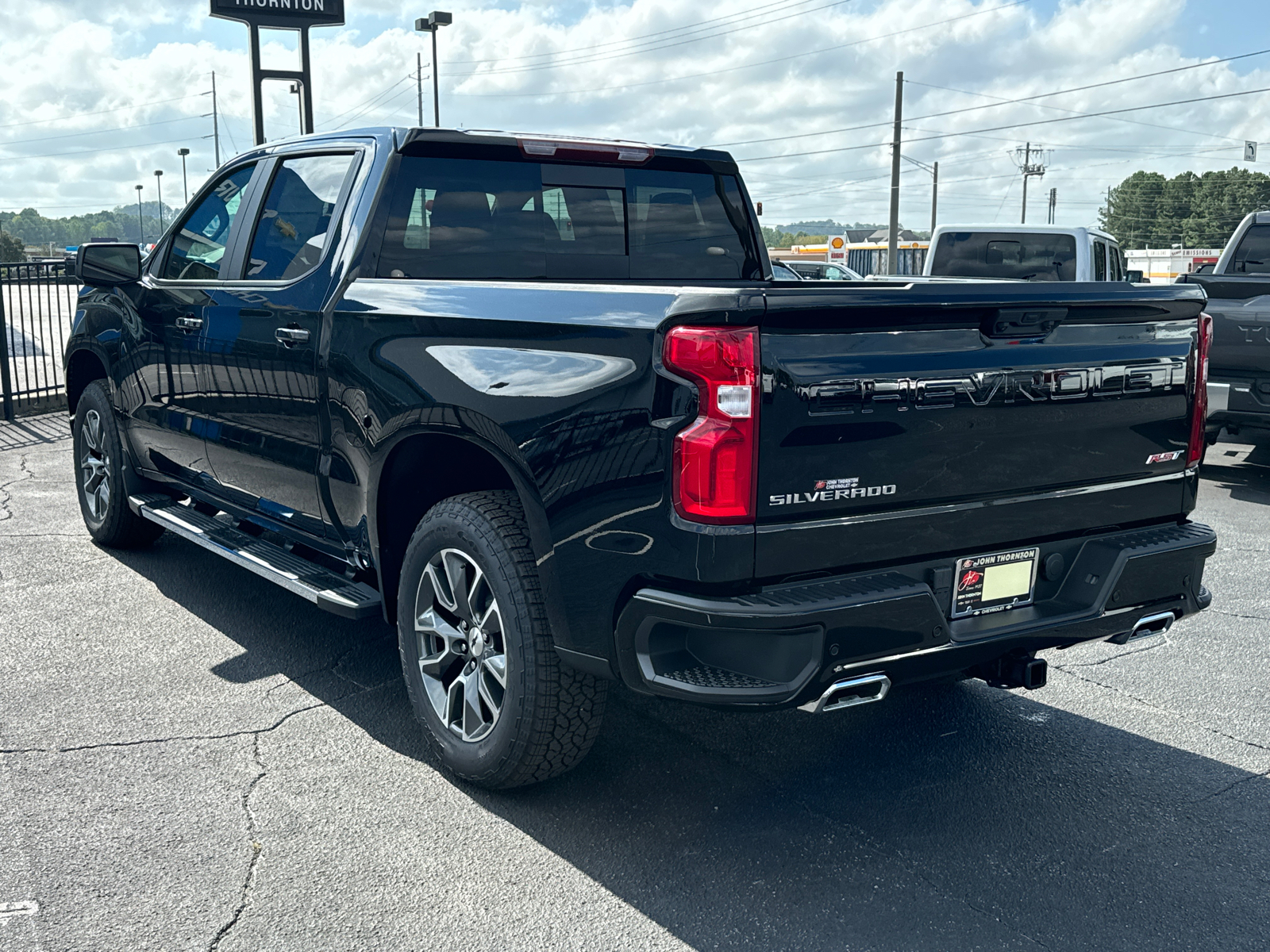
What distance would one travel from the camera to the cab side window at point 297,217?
435 centimetres

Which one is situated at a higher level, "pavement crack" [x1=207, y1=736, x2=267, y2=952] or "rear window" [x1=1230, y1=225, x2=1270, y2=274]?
"rear window" [x1=1230, y1=225, x2=1270, y2=274]

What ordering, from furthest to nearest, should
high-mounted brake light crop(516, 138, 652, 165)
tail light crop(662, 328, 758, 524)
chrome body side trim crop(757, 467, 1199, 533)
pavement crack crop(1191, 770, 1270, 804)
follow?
high-mounted brake light crop(516, 138, 652, 165), pavement crack crop(1191, 770, 1270, 804), chrome body side trim crop(757, 467, 1199, 533), tail light crop(662, 328, 758, 524)

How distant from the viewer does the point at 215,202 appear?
523 cm

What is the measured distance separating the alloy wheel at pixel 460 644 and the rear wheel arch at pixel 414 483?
286 millimetres

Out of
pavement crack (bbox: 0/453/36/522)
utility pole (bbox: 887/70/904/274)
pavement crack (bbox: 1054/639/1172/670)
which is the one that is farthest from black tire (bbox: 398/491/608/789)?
utility pole (bbox: 887/70/904/274)

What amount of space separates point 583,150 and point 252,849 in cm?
268

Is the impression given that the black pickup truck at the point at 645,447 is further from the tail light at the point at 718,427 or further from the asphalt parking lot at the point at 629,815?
the asphalt parking lot at the point at 629,815

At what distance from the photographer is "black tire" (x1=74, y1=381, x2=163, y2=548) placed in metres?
6.10

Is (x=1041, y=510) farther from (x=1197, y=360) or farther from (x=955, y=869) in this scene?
(x=955, y=869)

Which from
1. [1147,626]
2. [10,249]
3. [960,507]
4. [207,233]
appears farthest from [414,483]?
[10,249]

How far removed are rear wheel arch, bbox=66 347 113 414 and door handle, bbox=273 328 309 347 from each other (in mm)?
2203

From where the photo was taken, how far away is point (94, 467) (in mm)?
6457

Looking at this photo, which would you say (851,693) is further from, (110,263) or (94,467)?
(94,467)

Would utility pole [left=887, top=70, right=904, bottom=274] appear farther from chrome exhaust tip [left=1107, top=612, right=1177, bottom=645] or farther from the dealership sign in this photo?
chrome exhaust tip [left=1107, top=612, right=1177, bottom=645]
